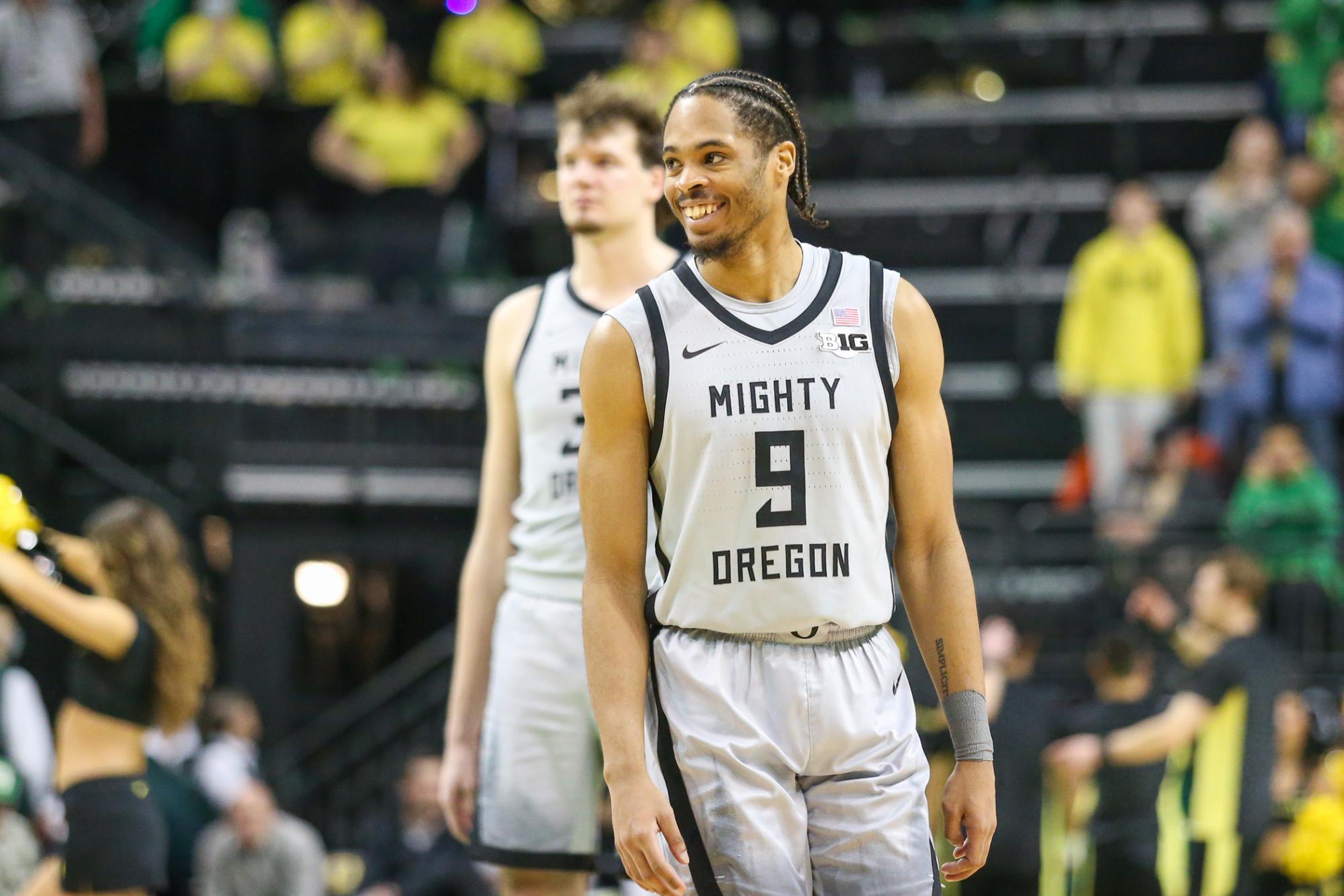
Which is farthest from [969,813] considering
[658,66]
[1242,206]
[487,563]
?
[658,66]

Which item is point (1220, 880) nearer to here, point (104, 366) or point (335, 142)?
point (104, 366)

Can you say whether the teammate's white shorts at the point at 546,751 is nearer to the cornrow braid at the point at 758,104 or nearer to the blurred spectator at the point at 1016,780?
the cornrow braid at the point at 758,104

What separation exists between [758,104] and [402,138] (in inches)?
405

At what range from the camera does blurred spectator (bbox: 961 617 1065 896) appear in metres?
7.93

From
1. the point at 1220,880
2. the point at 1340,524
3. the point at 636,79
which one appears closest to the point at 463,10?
the point at 636,79

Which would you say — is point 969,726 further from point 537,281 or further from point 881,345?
point 537,281

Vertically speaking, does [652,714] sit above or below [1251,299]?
below

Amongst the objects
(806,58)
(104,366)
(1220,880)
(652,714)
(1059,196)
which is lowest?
(1220,880)

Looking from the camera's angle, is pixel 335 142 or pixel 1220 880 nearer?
pixel 1220 880

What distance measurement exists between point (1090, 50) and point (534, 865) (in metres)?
11.7

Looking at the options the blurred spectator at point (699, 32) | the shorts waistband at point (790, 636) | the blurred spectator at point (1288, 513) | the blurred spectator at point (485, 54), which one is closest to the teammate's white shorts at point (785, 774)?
the shorts waistband at point (790, 636)

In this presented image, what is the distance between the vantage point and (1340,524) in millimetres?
10125

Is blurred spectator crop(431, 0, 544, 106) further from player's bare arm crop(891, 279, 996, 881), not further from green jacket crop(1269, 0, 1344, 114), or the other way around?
player's bare arm crop(891, 279, 996, 881)

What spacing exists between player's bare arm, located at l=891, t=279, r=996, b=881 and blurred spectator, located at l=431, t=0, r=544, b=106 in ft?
36.0
